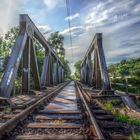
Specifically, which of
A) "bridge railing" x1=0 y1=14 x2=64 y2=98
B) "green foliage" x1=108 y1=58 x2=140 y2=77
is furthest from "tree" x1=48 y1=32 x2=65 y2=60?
"bridge railing" x1=0 y1=14 x2=64 y2=98

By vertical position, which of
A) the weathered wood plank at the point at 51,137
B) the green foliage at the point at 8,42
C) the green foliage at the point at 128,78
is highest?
the green foliage at the point at 8,42

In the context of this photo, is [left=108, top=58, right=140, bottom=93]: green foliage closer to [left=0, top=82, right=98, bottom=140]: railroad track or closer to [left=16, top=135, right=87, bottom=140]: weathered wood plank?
[left=0, top=82, right=98, bottom=140]: railroad track

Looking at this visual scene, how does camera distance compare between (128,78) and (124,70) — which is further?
(128,78)

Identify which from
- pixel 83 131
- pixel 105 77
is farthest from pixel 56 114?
pixel 105 77

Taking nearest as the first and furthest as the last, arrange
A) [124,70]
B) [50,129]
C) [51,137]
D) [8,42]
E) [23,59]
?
[51,137], [50,129], [124,70], [23,59], [8,42]

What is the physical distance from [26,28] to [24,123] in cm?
575

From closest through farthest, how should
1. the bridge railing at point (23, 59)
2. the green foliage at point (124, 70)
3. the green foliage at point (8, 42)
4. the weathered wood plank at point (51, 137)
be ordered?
1. the weathered wood plank at point (51, 137)
2. the bridge railing at point (23, 59)
3. the green foliage at point (124, 70)
4. the green foliage at point (8, 42)

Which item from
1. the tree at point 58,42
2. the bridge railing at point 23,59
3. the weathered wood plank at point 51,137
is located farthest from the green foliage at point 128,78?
the tree at point 58,42

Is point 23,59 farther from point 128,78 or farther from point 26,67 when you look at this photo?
point 128,78

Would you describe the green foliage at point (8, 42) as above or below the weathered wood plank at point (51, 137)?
above

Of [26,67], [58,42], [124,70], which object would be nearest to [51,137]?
[124,70]

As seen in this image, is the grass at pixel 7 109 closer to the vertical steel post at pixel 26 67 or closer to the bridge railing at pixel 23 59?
the bridge railing at pixel 23 59

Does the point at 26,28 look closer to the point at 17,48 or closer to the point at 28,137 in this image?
the point at 17,48

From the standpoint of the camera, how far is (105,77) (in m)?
9.90
